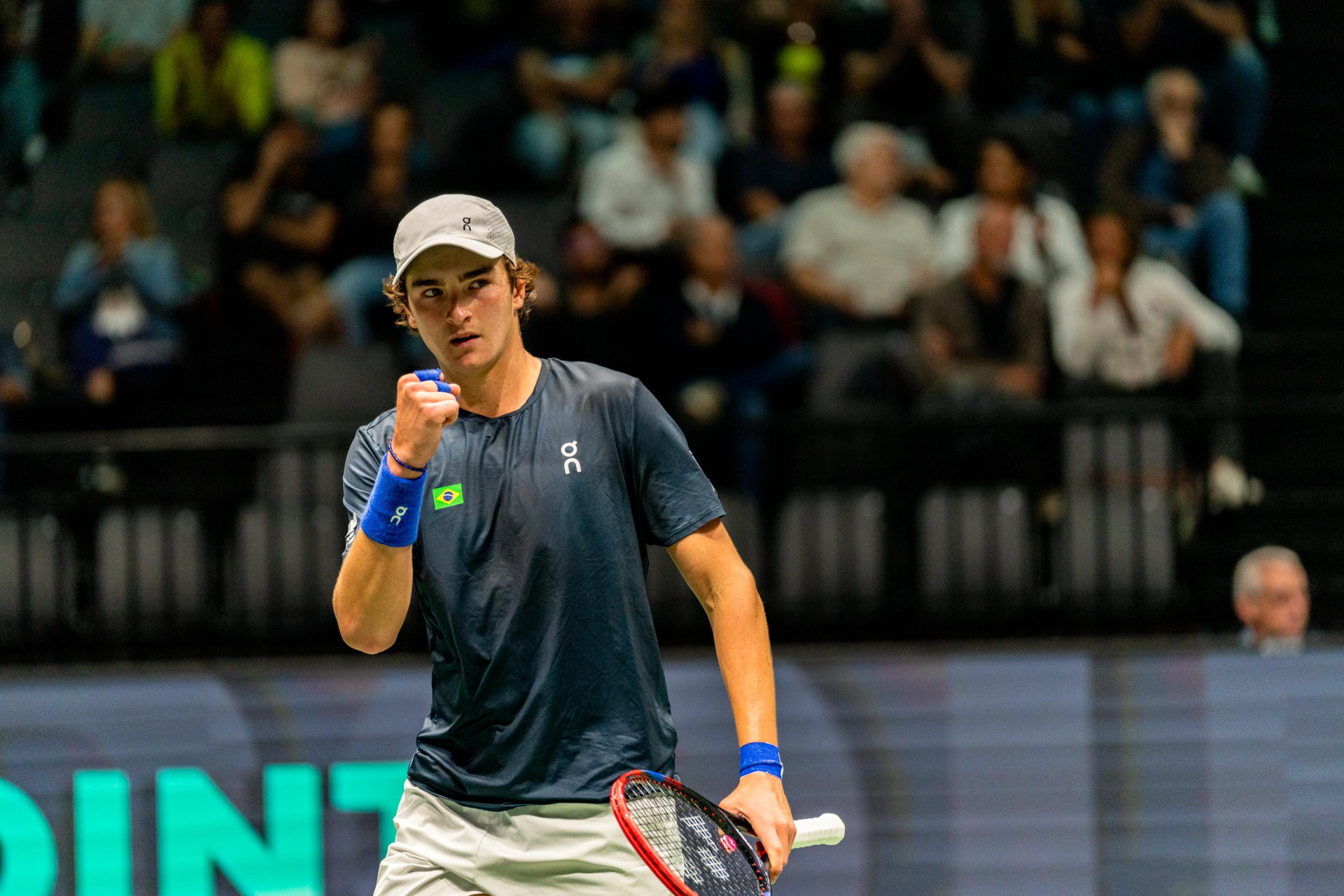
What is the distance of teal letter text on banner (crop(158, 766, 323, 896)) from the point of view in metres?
5.97

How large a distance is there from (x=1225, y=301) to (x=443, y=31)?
15.8 feet

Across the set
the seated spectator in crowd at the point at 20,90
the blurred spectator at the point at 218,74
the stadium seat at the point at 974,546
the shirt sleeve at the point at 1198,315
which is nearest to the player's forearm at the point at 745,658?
the stadium seat at the point at 974,546

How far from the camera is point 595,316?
27.1 ft

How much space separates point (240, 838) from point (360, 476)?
10.8 feet

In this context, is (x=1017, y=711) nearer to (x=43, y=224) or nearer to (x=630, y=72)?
(x=630, y=72)

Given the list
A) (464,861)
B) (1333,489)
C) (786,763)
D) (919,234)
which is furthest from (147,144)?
(464,861)

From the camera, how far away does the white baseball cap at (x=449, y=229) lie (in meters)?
2.96

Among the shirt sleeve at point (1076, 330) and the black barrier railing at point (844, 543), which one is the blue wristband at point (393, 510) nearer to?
the black barrier railing at point (844, 543)

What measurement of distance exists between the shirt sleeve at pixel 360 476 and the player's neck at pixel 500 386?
0.20 meters

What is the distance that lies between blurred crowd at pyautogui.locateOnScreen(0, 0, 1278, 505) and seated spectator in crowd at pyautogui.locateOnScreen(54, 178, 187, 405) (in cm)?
2

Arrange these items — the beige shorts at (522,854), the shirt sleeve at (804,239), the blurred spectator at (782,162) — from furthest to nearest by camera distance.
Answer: the blurred spectator at (782,162), the shirt sleeve at (804,239), the beige shorts at (522,854)

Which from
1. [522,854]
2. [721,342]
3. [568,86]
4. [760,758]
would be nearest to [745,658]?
[760,758]

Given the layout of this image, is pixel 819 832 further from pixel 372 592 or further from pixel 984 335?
pixel 984 335

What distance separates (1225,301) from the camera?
28.0 feet
